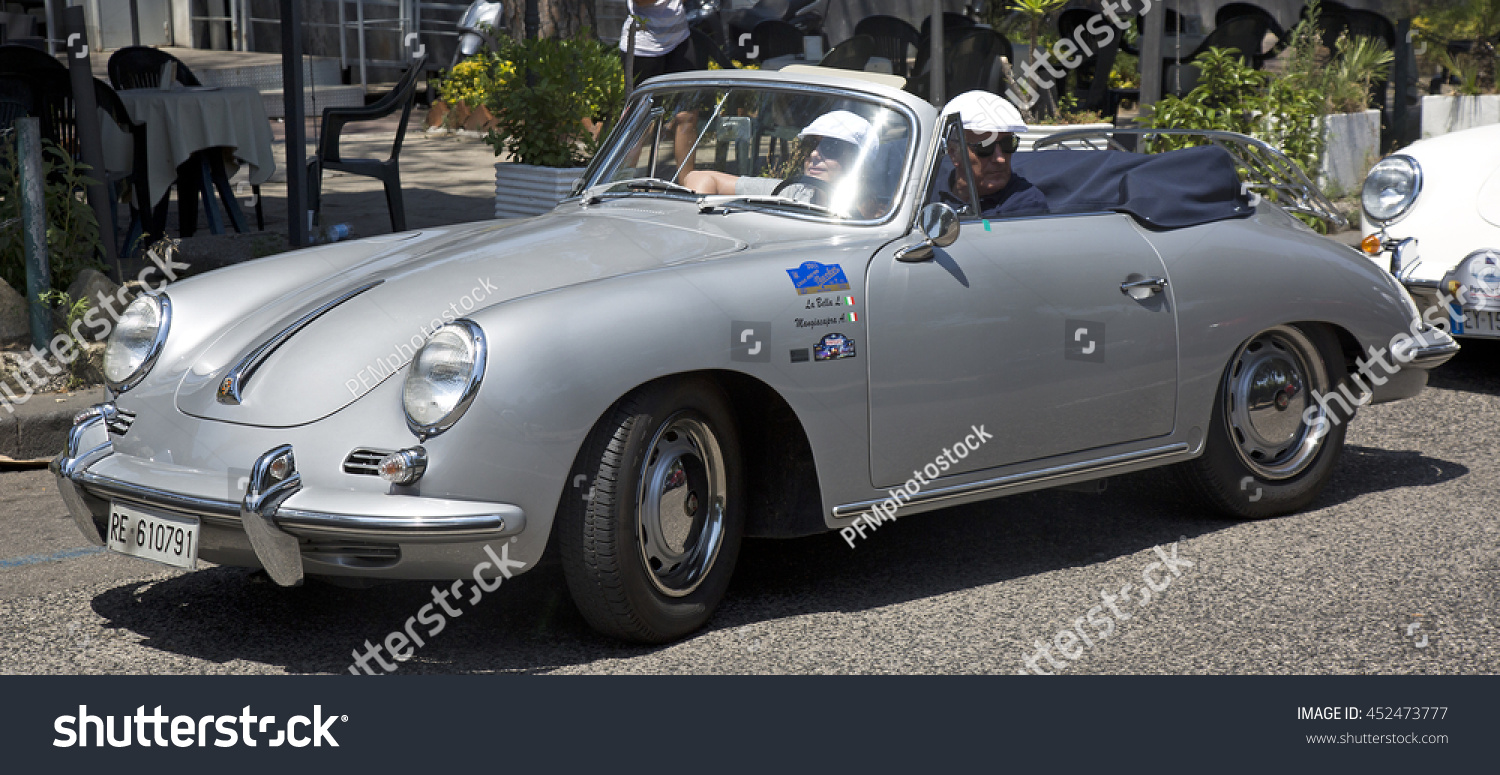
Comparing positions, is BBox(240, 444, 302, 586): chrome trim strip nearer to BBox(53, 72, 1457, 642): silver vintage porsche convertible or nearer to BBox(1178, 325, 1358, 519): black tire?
BBox(53, 72, 1457, 642): silver vintage porsche convertible

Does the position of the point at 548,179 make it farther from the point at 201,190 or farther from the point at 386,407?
the point at 386,407

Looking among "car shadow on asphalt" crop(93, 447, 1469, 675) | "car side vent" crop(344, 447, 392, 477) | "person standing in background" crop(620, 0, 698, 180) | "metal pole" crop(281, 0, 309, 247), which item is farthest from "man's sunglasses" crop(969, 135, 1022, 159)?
"person standing in background" crop(620, 0, 698, 180)

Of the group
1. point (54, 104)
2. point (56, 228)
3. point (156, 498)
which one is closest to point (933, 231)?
point (156, 498)

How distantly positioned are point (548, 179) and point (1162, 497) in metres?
4.98

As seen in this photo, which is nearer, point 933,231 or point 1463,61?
point 933,231

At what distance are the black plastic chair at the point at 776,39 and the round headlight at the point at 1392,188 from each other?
8.11 metres

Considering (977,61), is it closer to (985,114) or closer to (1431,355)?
(1431,355)

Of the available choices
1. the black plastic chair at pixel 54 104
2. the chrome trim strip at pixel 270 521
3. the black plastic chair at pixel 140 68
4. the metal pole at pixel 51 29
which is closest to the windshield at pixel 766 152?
the chrome trim strip at pixel 270 521

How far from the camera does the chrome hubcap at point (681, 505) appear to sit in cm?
348

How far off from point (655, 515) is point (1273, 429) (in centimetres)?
232

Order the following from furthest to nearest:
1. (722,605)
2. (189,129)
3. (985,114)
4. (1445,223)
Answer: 1. (189,129)
2. (1445,223)
3. (985,114)
4. (722,605)

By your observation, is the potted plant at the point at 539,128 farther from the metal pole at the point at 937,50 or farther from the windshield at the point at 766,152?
the windshield at the point at 766,152

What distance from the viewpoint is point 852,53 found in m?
12.8
